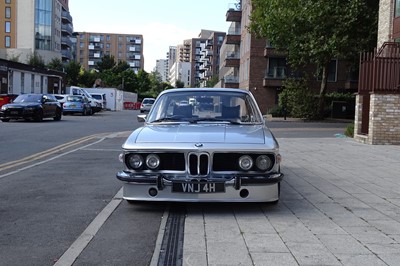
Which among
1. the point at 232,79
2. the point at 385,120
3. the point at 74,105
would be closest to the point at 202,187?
the point at 385,120

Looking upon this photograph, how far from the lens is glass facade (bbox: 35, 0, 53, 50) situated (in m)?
85.6

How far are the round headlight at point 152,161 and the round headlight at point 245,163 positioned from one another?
3.24 feet

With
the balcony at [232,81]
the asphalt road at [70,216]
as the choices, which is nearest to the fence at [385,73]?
the asphalt road at [70,216]

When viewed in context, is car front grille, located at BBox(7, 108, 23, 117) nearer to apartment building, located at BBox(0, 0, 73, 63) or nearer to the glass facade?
apartment building, located at BBox(0, 0, 73, 63)

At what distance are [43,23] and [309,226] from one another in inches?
3479

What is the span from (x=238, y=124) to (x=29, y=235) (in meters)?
3.14

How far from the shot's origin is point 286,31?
32125 mm

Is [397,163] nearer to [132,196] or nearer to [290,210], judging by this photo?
[290,210]

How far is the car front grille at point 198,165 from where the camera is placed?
5727 millimetres

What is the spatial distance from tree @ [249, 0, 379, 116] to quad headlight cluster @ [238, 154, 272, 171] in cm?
2352

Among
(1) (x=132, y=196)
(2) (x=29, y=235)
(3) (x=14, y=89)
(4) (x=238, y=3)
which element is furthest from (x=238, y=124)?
(4) (x=238, y=3)

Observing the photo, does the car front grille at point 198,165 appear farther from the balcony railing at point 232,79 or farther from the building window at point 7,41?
the building window at point 7,41

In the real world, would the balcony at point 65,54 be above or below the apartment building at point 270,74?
above

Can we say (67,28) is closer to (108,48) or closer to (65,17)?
(65,17)
